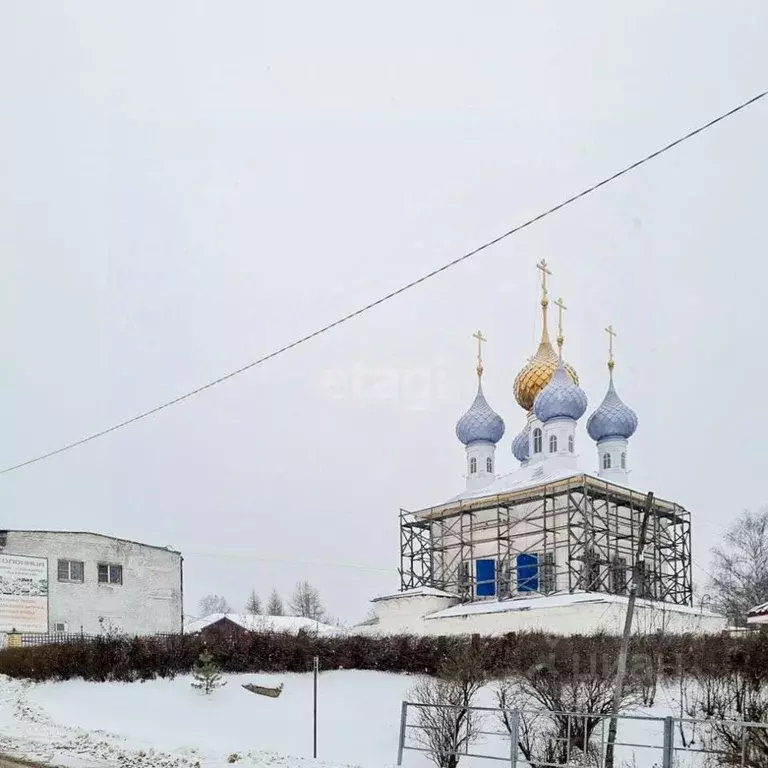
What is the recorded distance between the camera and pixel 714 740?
42.9 ft

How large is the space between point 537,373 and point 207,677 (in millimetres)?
23675

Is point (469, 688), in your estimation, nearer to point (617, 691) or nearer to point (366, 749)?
point (366, 749)

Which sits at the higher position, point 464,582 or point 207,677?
point 464,582

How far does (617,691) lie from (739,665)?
3753 millimetres

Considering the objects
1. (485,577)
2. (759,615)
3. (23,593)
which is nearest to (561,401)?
(485,577)

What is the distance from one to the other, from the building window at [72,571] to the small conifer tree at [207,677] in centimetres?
959

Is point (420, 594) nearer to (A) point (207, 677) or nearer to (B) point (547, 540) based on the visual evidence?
(B) point (547, 540)

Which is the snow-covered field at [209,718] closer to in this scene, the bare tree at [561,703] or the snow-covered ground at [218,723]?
the snow-covered ground at [218,723]

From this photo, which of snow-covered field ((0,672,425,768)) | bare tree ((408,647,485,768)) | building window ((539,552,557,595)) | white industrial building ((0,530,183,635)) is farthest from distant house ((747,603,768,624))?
white industrial building ((0,530,183,635))

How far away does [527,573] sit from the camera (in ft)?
113

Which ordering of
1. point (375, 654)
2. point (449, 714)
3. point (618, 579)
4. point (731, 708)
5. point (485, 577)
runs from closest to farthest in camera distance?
point (731, 708) < point (449, 714) < point (375, 654) < point (618, 579) < point (485, 577)

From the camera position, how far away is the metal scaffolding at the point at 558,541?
32438mm

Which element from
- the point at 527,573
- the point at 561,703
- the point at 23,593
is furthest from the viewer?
the point at 527,573

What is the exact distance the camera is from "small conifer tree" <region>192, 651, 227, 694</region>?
21186 millimetres
